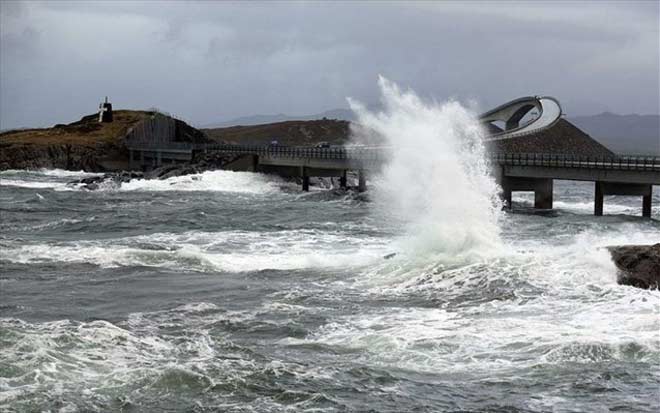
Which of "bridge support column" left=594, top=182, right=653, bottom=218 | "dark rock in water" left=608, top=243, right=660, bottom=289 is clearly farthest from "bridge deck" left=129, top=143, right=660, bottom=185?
"dark rock in water" left=608, top=243, right=660, bottom=289

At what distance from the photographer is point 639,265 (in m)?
22.6

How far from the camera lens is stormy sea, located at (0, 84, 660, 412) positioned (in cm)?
1480

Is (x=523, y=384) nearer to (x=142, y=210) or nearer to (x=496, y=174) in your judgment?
(x=142, y=210)

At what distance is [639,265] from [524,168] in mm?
32347

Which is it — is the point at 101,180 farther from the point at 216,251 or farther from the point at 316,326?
the point at 316,326

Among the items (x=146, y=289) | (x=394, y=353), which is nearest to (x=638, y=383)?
(x=394, y=353)

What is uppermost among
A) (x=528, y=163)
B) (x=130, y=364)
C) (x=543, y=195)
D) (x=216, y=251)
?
(x=528, y=163)

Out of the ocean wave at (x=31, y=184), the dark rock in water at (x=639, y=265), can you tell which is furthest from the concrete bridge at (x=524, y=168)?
the dark rock in water at (x=639, y=265)

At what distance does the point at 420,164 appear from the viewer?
3972 cm

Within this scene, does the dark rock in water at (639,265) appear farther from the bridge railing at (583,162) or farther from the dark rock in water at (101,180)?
the dark rock in water at (101,180)

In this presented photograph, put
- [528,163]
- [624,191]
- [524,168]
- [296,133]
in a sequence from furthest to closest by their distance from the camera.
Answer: [296,133] → [528,163] → [524,168] → [624,191]

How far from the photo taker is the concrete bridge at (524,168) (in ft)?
164

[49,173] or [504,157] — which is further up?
[504,157]

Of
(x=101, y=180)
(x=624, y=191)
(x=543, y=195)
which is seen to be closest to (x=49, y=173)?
(x=101, y=180)
